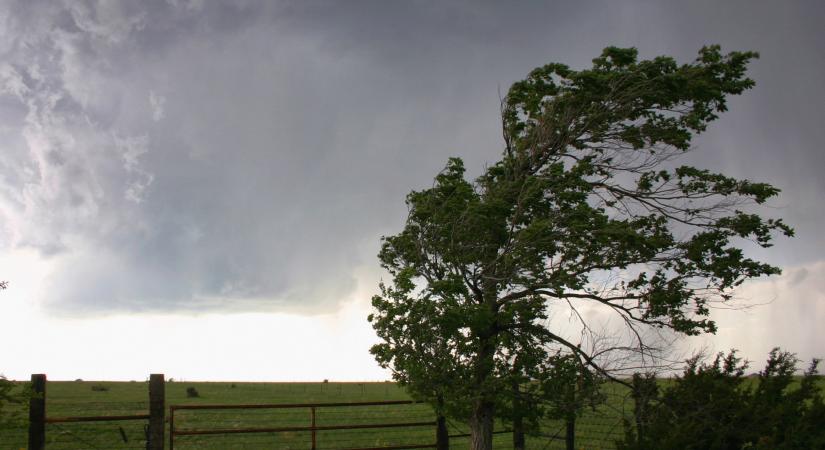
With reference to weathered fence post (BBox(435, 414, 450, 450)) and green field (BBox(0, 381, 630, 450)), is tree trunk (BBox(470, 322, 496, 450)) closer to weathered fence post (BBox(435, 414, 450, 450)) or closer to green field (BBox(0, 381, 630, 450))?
green field (BBox(0, 381, 630, 450))

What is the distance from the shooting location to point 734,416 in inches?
364

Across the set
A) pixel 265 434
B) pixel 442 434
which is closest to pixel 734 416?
pixel 442 434

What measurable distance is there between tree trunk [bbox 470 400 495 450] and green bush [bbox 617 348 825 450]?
225 inches

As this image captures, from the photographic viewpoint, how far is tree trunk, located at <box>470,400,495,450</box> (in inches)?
630

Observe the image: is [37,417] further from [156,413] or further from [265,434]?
[265,434]

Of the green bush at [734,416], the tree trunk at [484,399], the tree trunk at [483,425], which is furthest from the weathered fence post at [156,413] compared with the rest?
the green bush at [734,416]

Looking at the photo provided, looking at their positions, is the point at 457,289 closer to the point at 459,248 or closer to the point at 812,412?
the point at 459,248

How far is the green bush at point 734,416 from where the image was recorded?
28.5 ft

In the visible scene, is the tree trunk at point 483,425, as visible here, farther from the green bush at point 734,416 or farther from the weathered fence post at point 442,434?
the green bush at point 734,416

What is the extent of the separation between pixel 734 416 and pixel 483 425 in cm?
775

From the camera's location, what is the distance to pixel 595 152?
674 inches

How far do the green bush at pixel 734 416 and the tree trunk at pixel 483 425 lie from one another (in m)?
5.71

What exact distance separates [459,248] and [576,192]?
10.7 ft

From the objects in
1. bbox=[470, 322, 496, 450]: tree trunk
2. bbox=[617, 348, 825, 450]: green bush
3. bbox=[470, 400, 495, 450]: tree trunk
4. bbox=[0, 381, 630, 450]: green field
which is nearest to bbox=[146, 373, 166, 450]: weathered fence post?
bbox=[0, 381, 630, 450]: green field
